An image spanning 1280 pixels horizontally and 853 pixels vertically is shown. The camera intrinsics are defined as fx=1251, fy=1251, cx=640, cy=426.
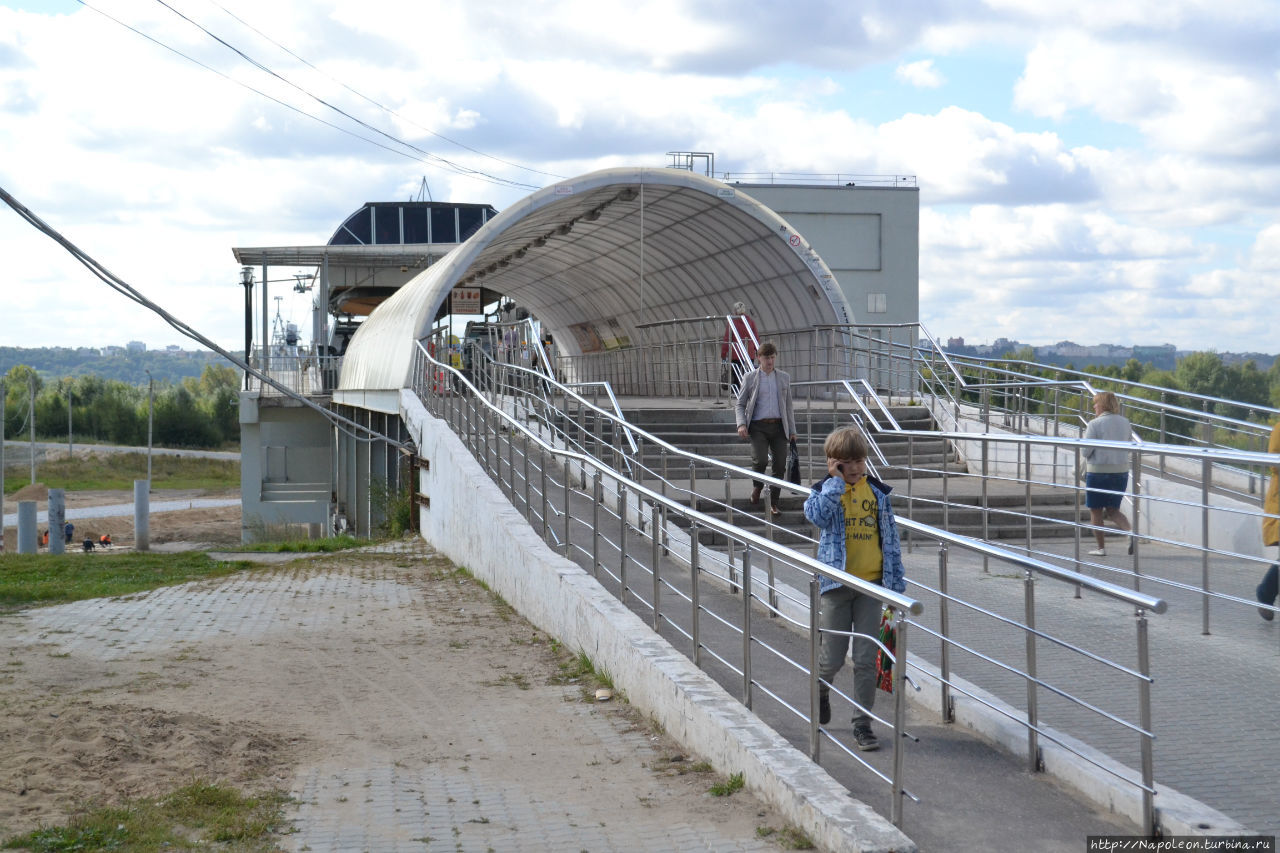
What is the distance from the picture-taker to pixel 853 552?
5.43 m

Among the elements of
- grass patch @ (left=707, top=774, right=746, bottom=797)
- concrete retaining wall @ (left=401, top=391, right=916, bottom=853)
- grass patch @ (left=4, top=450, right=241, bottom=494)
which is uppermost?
concrete retaining wall @ (left=401, top=391, right=916, bottom=853)

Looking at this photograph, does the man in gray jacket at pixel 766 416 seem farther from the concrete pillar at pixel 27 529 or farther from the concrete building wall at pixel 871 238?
the concrete building wall at pixel 871 238

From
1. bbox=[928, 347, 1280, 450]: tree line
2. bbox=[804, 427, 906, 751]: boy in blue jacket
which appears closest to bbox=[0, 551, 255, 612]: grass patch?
bbox=[804, 427, 906, 751]: boy in blue jacket

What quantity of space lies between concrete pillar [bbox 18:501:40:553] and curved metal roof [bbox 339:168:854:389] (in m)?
6.20

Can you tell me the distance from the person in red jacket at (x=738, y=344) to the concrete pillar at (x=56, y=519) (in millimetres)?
11584

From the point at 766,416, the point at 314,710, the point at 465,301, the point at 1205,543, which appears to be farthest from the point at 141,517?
the point at 1205,543

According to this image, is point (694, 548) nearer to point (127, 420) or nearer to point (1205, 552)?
point (1205, 552)

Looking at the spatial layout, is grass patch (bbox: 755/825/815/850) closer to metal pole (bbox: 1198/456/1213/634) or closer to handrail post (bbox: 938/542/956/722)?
handrail post (bbox: 938/542/956/722)

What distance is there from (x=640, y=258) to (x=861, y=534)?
2019cm

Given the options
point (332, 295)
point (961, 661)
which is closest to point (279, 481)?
point (332, 295)

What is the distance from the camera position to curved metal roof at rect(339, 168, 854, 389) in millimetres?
19469

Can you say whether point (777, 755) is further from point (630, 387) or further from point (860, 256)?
point (860, 256)

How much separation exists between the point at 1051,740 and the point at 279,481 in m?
32.4

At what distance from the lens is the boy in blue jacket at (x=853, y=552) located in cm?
522
